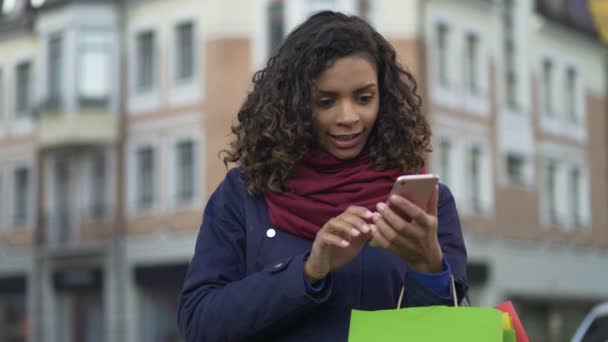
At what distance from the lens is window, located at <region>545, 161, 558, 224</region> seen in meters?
36.3

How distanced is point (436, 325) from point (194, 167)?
96.7ft

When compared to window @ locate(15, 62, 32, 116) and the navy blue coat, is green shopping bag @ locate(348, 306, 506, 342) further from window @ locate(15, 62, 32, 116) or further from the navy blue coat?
window @ locate(15, 62, 32, 116)

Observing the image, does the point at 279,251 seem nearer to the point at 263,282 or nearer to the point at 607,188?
the point at 263,282

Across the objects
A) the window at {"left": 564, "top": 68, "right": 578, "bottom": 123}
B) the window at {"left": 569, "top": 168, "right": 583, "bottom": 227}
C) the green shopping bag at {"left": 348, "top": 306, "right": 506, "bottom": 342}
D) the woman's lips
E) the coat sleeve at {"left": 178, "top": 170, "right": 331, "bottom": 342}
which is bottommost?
the green shopping bag at {"left": 348, "top": 306, "right": 506, "bottom": 342}

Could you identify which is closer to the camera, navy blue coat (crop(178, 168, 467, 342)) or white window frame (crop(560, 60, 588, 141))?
navy blue coat (crop(178, 168, 467, 342))

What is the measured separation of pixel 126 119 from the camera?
33.6 metres

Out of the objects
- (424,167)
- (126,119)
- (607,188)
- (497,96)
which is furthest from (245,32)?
(424,167)

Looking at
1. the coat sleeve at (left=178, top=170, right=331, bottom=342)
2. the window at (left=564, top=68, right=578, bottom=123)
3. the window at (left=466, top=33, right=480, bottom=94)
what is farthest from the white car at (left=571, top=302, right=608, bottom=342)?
the window at (left=564, top=68, right=578, bottom=123)

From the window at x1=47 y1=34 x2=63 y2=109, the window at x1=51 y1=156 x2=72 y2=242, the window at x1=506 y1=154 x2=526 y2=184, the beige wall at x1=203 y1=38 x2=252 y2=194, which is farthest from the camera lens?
the window at x1=51 y1=156 x2=72 y2=242

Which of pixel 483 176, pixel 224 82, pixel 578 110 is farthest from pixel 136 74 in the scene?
pixel 578 110

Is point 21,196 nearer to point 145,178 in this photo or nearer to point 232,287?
point 145,178

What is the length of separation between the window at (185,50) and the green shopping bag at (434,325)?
29856mm

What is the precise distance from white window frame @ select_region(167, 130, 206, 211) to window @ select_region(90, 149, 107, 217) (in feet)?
8.46

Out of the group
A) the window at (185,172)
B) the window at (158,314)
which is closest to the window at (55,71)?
the window at (185,172)
